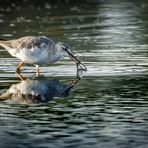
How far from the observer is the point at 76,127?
1184 centimetres

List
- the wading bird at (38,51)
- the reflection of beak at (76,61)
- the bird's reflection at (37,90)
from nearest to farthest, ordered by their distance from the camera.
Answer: the bird's reflection at (37,90)
the wading bird at (38,51)
the reflection of beak at (76,61)

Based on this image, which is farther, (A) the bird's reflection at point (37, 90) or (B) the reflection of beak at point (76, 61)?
(B) the reflection of beak at point (76, 61)

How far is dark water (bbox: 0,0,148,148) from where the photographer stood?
36.5 ft

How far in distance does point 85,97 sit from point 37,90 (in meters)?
1.31

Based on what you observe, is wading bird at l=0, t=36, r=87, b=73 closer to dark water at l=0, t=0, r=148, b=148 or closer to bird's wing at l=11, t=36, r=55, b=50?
bird's wing at l=11, t=36, r=55, b=50

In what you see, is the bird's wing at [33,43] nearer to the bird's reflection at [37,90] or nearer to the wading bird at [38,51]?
the wading bird at [38,51]

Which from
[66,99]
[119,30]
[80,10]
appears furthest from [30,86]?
[80,10]

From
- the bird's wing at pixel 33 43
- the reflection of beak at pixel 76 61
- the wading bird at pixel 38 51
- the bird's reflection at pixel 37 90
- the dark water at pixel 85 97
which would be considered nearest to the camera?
the dark water at pixel 85 97

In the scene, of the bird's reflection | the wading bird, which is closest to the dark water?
the bird's reflection

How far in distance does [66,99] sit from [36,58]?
152 inches

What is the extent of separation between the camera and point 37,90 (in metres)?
15.6

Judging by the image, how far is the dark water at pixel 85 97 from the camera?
36.5ft

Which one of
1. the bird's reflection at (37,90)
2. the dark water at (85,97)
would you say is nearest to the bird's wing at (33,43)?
the dark water at (85,97)

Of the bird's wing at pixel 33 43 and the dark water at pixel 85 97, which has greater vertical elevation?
the bird's wing at pixel 33 43
